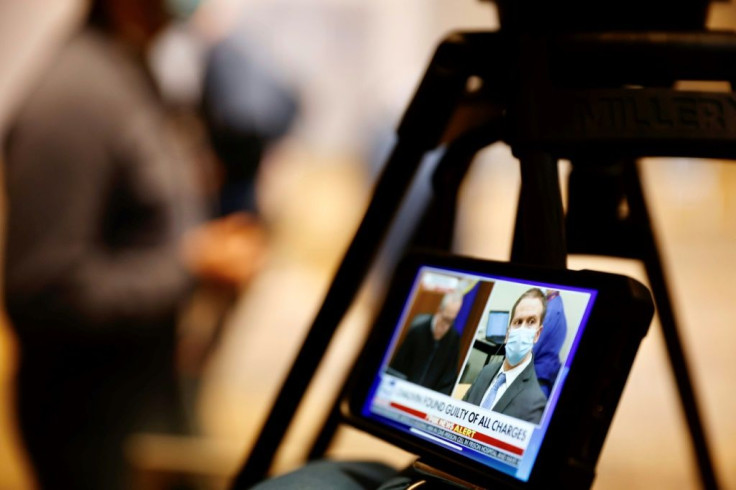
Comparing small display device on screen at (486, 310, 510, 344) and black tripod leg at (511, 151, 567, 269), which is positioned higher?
black tripod leg at (511, 151, 567, 269)

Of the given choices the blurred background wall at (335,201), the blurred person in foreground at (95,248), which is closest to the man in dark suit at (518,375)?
the blurred person in foreground at (95,248)

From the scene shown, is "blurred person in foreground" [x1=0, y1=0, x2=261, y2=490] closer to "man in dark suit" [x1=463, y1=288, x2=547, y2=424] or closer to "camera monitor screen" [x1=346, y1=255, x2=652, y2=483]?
"camera monitor screen" [x1=346, y1=255, x2=652, y2=483]

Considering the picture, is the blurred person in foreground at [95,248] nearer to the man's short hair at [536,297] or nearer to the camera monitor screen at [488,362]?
the camera monitor screen at [488,362]

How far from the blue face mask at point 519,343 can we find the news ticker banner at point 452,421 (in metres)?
0.04

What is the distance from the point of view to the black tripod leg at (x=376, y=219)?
575 millimetres

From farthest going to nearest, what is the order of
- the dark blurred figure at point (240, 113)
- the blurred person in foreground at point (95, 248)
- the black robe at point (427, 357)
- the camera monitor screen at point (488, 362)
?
1. the dark blurred figure at point (240, 113)
2. the blurred person in foreground at point (95, 248)
3. the black robe at point (427, 357)
4. the camera monitor screen at point (488, 362)

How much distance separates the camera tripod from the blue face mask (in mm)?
51

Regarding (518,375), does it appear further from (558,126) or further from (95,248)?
(95,248)

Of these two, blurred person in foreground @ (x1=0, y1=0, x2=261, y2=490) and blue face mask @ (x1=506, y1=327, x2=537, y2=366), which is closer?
blue face mask @ (x1=506, y1=327, x2=537, y2=366)

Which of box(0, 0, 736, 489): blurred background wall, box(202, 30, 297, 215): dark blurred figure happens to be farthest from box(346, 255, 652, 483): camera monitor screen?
box(202, 30, 297, 215): dark blurred figure

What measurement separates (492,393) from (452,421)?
0.13 feet

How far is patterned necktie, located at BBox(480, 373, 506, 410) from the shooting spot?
1.64ft

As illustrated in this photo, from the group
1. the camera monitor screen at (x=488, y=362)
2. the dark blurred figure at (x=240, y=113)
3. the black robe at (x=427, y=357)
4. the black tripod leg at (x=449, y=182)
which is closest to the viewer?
the camera monitor screen at (x=488, y=362)

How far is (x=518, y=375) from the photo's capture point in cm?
49
